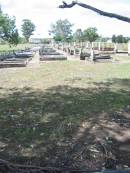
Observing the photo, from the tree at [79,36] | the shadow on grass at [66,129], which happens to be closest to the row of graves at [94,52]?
the shadow on grass at [66,129]

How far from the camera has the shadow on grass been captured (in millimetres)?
6617

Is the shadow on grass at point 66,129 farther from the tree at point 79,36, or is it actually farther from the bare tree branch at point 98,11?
the tree at point 79,36

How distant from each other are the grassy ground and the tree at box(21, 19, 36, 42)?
13721cm

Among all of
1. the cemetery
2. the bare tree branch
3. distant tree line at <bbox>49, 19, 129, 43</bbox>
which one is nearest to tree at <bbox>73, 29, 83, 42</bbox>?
distant tree line at <bbox>49, 19, 129, 43</bbox>

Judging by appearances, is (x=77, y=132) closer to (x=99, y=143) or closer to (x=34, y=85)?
(x=99, y=143)

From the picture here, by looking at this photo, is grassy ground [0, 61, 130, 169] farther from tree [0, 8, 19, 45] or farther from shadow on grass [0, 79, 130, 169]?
tree [0, 8, 19, 45]

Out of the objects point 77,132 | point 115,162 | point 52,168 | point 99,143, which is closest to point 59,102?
point 77,132

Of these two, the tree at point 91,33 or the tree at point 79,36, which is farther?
the tree at point 79,36

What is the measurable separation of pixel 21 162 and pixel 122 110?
194 inches

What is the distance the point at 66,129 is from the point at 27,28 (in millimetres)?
143755

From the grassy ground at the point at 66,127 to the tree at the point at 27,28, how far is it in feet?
450

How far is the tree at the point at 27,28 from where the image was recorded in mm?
149000

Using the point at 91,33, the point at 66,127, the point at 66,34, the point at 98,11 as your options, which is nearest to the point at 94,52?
the point at 66,127

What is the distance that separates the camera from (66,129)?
8438mm
